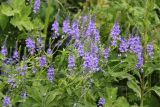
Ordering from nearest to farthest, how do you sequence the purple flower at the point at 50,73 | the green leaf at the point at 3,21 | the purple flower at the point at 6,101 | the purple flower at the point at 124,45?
the purple flower at the point at 6,101, the purple flower at the point at 50,73, the purple flower at the point at 124,45, the green leaf at the point at 3,21

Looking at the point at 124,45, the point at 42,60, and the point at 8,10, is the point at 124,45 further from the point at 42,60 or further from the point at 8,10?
the point at 8,10

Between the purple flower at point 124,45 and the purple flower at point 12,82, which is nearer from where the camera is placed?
the purple flower at point 12,82

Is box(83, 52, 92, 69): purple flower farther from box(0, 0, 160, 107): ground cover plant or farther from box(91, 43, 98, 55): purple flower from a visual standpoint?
box(91, 43, 98, 55): purple flower

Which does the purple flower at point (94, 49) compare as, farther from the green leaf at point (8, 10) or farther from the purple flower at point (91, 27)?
the green leaf at point (8, 10)

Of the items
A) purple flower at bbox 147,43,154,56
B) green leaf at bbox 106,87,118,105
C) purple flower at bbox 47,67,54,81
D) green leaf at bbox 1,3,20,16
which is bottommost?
green leaf at bbox 106,87,118,105

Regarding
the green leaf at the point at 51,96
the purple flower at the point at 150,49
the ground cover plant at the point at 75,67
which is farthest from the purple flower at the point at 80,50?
the purple flower at the point at 150,49

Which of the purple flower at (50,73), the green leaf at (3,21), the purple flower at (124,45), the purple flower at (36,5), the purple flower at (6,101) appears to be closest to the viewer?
the purple flower at (6,101)

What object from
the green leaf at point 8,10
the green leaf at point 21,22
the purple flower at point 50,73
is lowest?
the purple flower at point 50,73

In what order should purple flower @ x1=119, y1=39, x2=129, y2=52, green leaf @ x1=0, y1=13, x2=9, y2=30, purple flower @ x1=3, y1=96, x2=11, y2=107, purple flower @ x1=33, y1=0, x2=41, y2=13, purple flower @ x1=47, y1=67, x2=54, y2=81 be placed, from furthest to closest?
1. green leaf @ x1=0, y1=13, x2=9, y2=30
2. purple flower @ x1=33, y1=0, x2=41, y2=13
3. purple flower @ x1=119, y1=39, x2=129, y2=52
4. purple flower @ x1=47, y1=67, x2=54, y2=81
5. purple flower @ x1=3, y1=96, x2=11, y2=107

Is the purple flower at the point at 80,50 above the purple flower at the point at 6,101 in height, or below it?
above

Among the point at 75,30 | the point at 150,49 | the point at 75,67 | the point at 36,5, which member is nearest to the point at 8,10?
the point at 36,5

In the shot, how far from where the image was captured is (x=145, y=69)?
3.09 meters

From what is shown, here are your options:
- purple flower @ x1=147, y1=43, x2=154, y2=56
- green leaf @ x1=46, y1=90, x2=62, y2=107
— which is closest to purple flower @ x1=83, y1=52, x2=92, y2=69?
green leaf @ x1=46, y1=90, x2=62, y2=107

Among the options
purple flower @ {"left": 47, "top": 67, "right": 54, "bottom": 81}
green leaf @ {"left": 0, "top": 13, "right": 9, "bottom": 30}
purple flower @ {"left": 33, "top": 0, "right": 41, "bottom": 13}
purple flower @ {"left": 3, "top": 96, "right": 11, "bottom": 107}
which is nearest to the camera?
purple flower @ {"left": 3, "top": 96, "right": 11, "bottom": 107}
